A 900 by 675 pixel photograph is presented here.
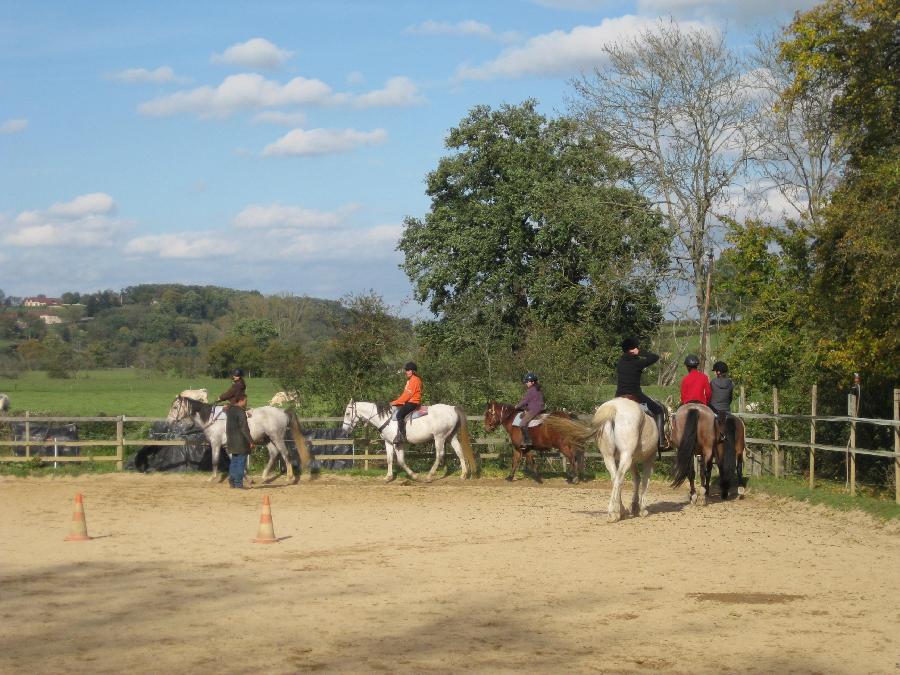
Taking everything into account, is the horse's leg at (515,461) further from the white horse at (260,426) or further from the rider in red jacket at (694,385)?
the rider in red jacket at (694,385)

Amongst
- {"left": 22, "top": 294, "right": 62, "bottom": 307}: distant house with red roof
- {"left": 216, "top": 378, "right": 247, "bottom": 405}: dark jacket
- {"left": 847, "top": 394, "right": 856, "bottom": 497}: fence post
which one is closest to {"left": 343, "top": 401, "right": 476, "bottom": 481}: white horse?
{"left": 216, "top": 378, "right": 247, "bottom": 405}: dark jacket

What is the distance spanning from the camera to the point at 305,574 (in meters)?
10.7

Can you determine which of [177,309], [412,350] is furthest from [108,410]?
[177,309]

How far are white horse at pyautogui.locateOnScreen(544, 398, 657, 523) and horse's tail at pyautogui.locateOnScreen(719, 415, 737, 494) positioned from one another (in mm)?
2434

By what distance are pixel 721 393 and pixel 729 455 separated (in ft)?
3.89

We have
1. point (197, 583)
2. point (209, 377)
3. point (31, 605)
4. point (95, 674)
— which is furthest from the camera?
point (209, 377)

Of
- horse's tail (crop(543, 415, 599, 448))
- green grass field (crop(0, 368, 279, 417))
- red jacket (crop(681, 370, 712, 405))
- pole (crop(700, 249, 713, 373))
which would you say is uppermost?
pole (crop(700, 249, 713, 373))

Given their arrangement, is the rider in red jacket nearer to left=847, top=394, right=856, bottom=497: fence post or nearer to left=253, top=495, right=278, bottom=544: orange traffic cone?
left=847, top=394, right=856, bottom=497: fence post

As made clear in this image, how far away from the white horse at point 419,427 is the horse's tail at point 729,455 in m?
5.78

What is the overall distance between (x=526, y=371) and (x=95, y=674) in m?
17.9

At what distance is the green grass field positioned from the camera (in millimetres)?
51625

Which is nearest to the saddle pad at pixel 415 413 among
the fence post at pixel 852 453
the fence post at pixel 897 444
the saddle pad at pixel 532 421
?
the saddle pad at pixel 532 421

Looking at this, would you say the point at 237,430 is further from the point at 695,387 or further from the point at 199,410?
the point at 695,387

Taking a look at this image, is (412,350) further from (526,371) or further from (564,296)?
(564,296)
